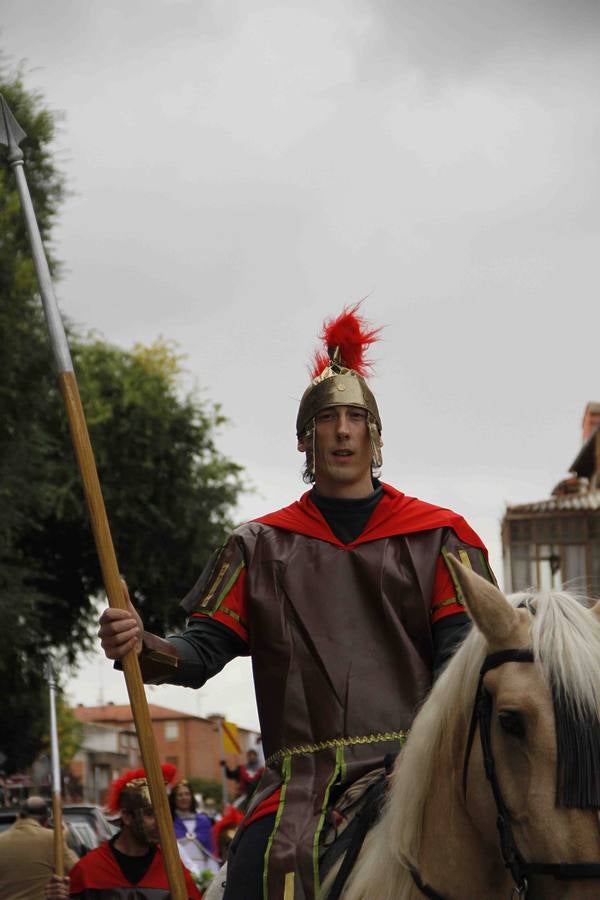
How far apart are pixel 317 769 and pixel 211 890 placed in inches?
27.1

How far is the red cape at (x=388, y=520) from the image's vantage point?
16.2ft

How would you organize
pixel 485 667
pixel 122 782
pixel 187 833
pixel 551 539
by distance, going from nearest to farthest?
pixel 485 667 < pixel 122 782 < pixel 187 833 < pixel 551 539

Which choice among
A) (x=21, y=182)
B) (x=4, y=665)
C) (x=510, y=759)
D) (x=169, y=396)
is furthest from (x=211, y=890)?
(x=169, y=396)

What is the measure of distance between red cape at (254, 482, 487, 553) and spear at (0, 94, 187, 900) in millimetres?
689

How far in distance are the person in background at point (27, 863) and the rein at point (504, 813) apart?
796 cm

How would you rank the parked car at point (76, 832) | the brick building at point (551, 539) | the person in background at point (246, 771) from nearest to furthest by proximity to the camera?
the parked car at point (76, 832), the person in background at point (246, 771), the brick building at point (551, 539)

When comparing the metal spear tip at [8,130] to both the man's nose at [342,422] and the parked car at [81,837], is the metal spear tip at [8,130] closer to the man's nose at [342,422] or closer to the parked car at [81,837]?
the man's nose at [342,422]

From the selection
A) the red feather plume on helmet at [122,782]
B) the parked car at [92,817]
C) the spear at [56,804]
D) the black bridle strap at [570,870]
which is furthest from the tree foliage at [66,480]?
the black bridle strap at [570,870]

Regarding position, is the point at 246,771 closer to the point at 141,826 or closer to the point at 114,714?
the point at 141,826

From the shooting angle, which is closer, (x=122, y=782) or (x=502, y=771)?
(x=502, y=771)

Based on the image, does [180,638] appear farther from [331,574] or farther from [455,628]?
[455,628]

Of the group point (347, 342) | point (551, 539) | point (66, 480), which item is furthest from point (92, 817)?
point (551, 539)

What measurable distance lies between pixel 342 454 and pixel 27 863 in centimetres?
716

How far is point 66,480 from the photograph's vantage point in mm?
30656
